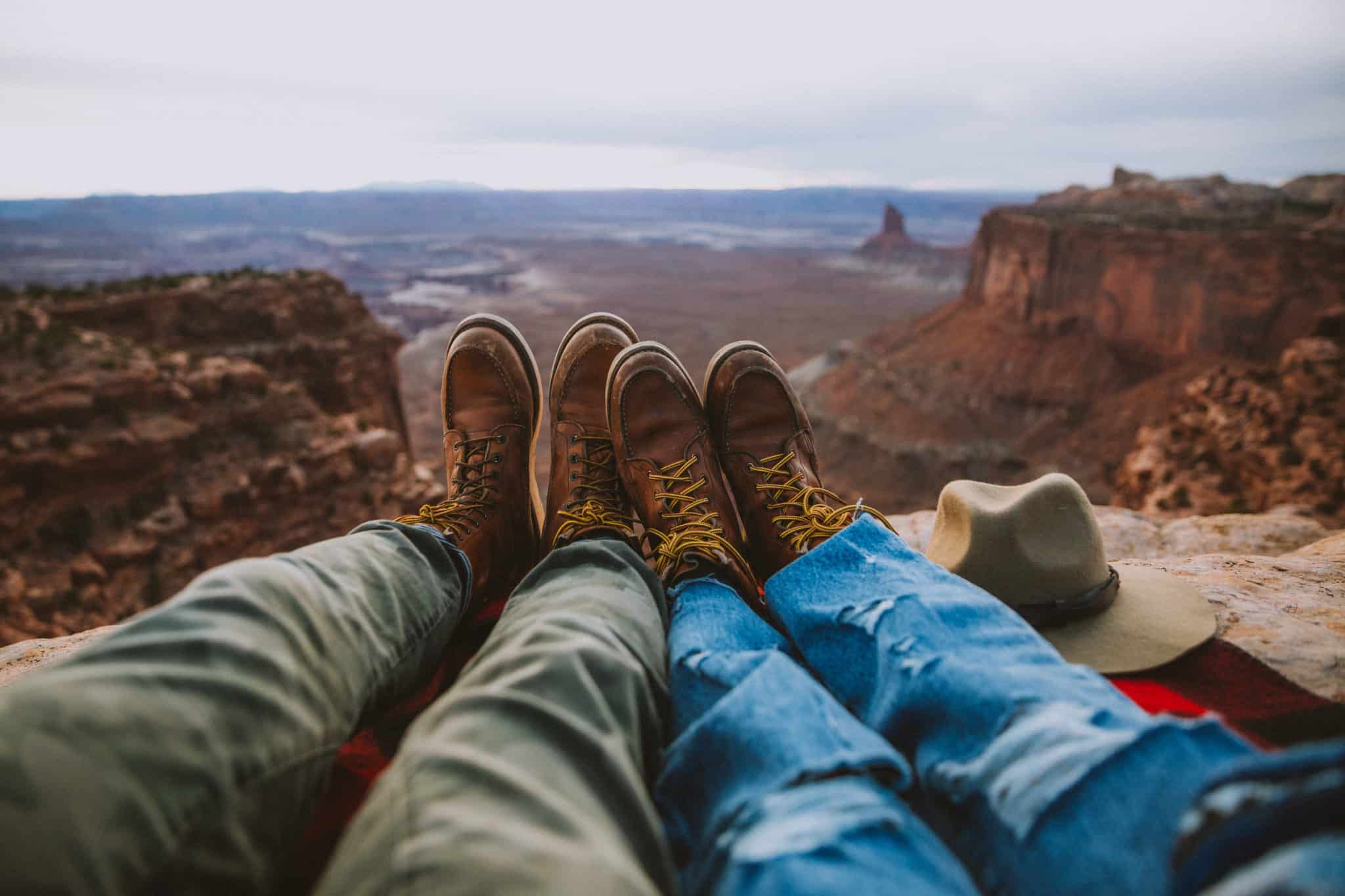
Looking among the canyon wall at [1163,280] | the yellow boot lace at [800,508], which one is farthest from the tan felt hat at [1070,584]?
the canyon wall at [1163,280]

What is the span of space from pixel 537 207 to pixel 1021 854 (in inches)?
5528

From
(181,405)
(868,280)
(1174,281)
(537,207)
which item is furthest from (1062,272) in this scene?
(537,207)

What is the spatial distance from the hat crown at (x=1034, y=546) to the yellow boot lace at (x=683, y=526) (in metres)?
0.47

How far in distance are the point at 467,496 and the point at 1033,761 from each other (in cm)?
139

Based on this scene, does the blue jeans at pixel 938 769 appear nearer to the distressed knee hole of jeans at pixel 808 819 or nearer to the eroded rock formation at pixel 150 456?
the distressed knee hole of jeans at pixel 808 819

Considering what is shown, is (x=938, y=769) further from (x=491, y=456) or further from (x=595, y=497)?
(x=491, y=456)

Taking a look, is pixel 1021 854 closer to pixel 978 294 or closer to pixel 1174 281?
pixel 1174 281

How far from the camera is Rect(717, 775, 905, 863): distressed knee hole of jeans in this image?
2.12 feet

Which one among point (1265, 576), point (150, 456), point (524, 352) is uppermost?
point (524, 352)

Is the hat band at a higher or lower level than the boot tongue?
lower

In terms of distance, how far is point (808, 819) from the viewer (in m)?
0.67

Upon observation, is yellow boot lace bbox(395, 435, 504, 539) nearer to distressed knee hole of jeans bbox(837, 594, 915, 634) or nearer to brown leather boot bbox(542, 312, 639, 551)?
brown leather boot bbox(542, 312, 639, 551)

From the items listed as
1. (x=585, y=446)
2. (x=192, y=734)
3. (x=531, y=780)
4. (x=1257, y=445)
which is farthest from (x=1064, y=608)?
(x=1257, y=445)

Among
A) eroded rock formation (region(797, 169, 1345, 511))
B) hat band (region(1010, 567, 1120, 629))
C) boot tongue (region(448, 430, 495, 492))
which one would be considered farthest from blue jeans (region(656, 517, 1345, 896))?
eroded rock formation (region(797, 169, 1345, 511))
